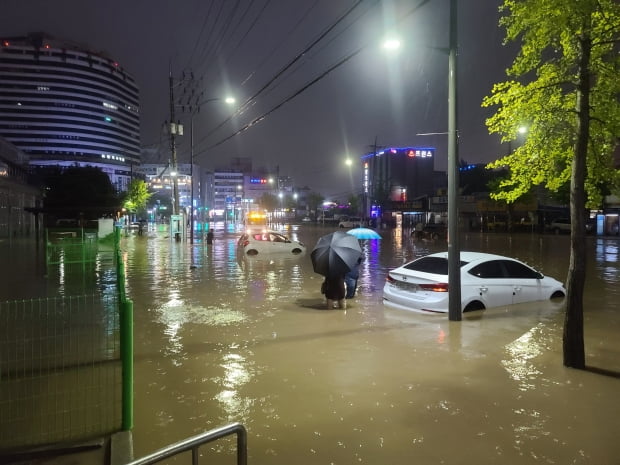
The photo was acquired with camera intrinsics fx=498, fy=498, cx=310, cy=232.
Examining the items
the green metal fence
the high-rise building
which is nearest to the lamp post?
the green metal fence

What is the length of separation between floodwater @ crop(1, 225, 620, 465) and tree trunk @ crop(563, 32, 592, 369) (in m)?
0.74

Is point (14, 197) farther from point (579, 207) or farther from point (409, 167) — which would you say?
point (409, 167)

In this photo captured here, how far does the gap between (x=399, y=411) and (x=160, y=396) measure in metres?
2.78

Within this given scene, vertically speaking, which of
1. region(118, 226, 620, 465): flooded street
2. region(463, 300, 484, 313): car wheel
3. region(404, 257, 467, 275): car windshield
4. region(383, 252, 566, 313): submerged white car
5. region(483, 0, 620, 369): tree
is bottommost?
region(118, 226, 620, 465): flooded street

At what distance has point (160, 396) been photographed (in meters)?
5.88

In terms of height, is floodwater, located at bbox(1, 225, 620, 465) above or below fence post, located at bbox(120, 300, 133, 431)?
below

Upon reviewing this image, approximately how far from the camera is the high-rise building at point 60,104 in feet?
480

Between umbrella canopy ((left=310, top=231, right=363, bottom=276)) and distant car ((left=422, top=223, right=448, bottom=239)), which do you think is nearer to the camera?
umbrella canopy ((left=310, top=231, right=363, bottom=276))

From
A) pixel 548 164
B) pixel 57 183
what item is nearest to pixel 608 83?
pixel 548 164

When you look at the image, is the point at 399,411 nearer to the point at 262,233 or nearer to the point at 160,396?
the point at 160,396

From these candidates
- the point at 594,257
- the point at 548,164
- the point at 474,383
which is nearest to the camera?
the point at 474,383

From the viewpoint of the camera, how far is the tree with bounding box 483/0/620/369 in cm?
654

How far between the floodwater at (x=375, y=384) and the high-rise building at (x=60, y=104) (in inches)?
5662

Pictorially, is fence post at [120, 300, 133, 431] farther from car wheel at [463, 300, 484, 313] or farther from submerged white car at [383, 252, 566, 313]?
car wheel at [463, 300, 484, 313]
